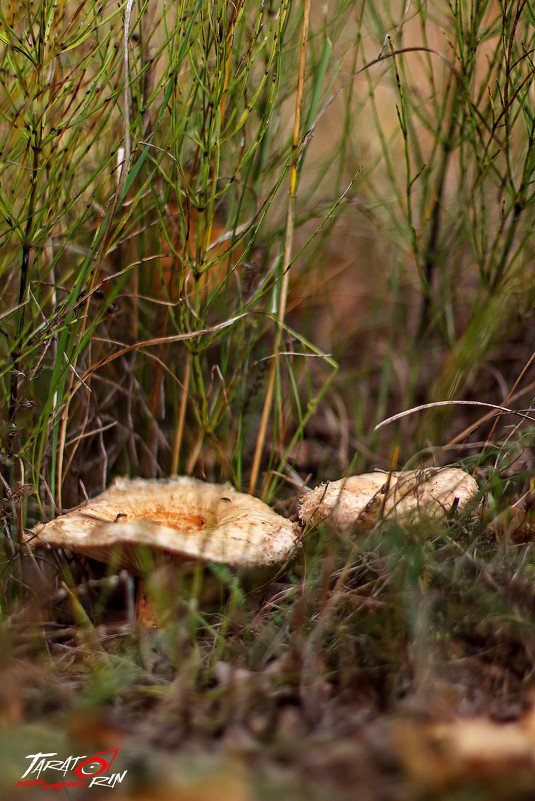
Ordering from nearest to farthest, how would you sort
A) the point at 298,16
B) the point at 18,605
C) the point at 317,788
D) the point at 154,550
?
the point at 317,788, the point at 154,550, the point at 18,605, the point at 298,16

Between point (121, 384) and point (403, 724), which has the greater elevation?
point (121, 384)

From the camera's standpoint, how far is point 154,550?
141cm

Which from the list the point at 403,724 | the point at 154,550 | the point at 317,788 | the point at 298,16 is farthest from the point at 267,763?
the point at 298,16

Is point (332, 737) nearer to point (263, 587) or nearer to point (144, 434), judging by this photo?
point (263, 587)

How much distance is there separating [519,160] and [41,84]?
1.82m

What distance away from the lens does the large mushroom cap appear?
1314mm

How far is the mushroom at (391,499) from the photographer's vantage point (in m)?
1.52

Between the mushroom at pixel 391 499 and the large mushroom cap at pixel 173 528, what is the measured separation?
4.5 inches

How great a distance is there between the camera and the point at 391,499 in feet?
5.30

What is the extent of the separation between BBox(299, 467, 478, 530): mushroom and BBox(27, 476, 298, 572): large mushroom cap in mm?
113

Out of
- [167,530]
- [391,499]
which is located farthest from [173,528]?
[391,499]

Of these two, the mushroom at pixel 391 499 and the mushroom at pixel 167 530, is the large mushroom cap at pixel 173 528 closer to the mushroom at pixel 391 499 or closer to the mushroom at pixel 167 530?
the mushroom at pixel 167 530

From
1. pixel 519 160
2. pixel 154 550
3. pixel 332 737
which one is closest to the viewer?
pixel 332 737

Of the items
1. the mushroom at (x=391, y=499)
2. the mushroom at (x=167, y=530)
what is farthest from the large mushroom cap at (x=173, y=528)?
the mushroom at (x=391, y=499)
